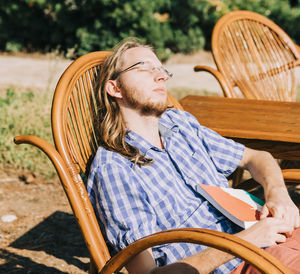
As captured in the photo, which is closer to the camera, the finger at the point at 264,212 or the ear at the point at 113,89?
the finger at the point at 264,212

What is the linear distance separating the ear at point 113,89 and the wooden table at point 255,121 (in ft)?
1.76

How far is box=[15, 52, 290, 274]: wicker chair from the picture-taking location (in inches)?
54.4

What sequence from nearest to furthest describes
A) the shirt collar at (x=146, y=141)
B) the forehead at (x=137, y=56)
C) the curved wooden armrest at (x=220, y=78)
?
1. the shirt collar at (x=146, y=141)
2. the forehead at (x=137, y=56)
3. the curved wooden armrest at (x=220, y=78)

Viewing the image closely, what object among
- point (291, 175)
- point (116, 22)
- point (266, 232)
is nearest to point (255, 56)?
point (291, 175)

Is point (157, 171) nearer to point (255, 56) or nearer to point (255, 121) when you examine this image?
point (255, 121)

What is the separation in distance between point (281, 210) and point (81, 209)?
0.78 m

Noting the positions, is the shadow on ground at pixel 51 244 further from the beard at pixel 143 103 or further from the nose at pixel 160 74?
the nose at pixel 160 74

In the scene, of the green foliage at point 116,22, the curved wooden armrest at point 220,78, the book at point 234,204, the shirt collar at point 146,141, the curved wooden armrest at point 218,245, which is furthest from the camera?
the green foliage at point 116,22

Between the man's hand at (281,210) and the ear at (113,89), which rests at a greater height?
the ear at (113,89)

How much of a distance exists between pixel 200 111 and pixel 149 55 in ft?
1.95

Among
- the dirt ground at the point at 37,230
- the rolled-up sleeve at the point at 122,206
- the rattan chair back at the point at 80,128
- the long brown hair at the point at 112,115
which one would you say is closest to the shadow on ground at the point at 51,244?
the dirt ground at the point at 37,230

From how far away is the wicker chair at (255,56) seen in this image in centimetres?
345

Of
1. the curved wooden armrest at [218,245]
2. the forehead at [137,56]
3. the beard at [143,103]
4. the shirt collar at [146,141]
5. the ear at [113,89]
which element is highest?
the forehead at [137,56]

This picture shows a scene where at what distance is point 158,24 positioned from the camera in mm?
8391
